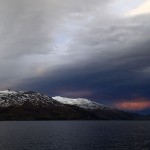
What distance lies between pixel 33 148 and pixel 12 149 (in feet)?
28.8

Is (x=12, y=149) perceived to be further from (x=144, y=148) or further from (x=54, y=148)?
(x=144, y=148)

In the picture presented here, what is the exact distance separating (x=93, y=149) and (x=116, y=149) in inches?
375

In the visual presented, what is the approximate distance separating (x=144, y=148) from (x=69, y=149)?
1215 inches

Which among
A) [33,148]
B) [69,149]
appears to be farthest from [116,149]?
[33,148]

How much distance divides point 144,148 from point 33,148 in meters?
46.4

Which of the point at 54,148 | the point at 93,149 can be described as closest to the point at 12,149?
the point at 54,148

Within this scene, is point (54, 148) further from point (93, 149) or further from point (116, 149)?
point (116, 149)

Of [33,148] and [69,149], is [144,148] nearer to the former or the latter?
[69,149]

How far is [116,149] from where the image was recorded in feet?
412

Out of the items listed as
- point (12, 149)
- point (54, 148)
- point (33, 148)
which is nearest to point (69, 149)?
point (54, 148)

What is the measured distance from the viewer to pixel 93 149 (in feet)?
411

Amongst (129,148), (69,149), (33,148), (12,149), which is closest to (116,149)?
(129,148)

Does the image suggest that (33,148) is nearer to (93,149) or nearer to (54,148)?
(54,148)

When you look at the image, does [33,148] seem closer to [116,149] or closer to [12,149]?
[12,149]
